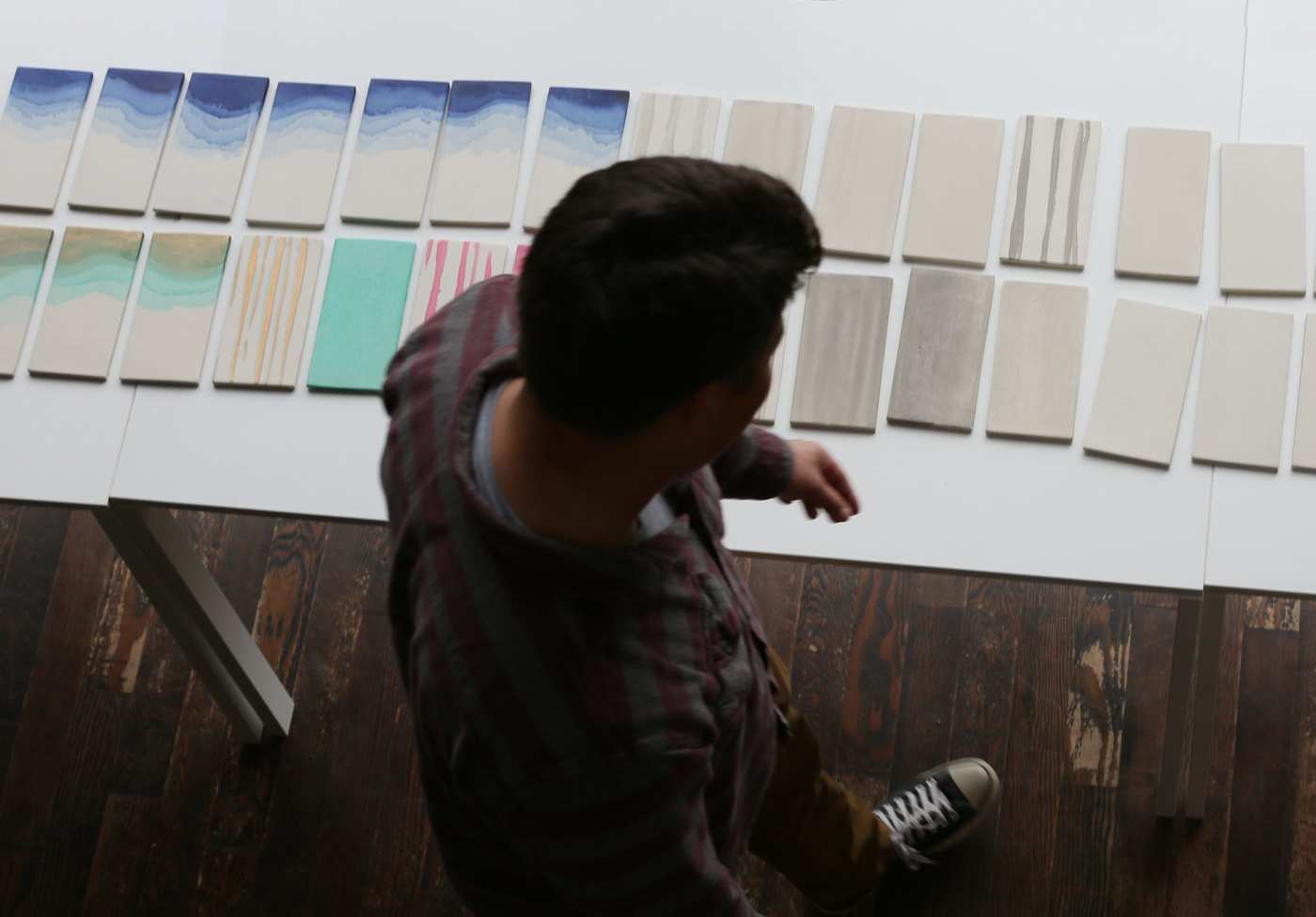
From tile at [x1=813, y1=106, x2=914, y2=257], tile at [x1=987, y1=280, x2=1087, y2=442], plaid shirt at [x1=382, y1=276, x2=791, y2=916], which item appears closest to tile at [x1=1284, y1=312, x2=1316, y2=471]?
tile at [x1=987, y1=280, x2=1087, y2=442]

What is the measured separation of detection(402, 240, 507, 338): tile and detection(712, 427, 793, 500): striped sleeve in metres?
0.43

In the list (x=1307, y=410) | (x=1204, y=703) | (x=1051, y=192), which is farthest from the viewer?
(x=1204, y=703)

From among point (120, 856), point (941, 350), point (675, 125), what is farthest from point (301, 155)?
point (120, 856)

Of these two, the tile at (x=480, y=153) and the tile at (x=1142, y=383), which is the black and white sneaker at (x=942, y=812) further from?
the tile at (x=480, y=153)

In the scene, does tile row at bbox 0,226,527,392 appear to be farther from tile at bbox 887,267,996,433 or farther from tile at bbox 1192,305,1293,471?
tile at bbox 1192,305,1293,471

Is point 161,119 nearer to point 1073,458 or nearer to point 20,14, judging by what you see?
point 20,14

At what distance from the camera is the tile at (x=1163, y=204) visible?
139 cm

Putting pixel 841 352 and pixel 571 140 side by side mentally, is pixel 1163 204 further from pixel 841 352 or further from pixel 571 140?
pixel 571 140

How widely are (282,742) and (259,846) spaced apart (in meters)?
0.15

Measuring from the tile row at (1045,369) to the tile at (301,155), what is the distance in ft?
1.83

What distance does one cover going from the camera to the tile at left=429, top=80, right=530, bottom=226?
1496 millimetres

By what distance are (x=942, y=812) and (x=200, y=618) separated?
101 centimetres

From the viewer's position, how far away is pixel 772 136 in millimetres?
1494

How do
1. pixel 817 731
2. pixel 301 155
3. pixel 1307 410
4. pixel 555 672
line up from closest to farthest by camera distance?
pixel 555 672 < pixel 1307 410 < pixel 301 155 < pixel 817 731
